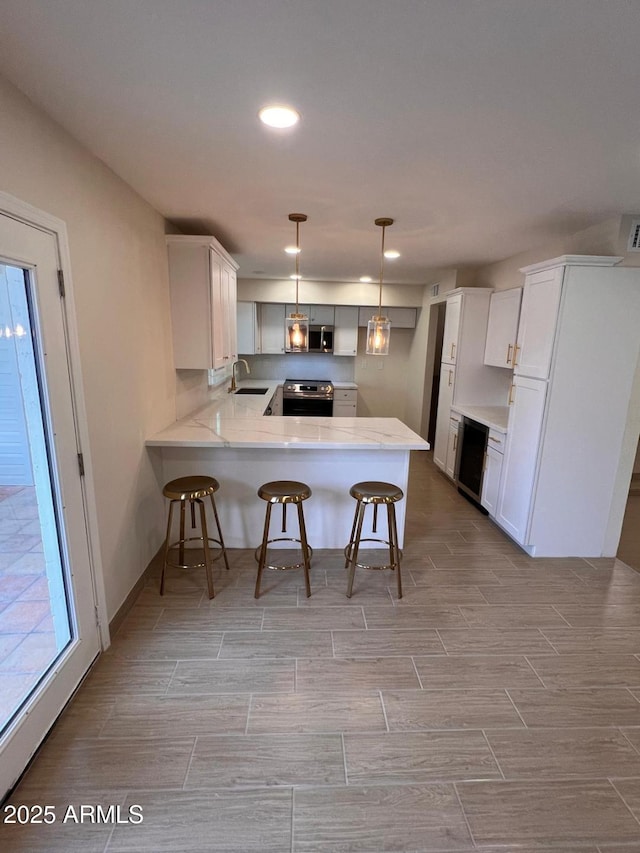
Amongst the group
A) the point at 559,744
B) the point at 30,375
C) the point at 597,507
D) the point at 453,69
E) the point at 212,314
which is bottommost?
the point at 559,744

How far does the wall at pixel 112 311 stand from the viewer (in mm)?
1514

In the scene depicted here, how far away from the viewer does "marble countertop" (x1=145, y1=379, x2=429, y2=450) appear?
2.68 metres

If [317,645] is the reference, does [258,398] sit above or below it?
above

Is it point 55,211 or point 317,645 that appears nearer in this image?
point 55,211

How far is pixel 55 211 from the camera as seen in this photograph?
1630 mm

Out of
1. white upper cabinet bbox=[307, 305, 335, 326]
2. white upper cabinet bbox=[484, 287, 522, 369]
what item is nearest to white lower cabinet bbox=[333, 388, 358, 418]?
white upper cabinet bbox=[307, 305, 335, 326]

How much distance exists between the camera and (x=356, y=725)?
169cm

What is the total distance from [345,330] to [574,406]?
3858mm

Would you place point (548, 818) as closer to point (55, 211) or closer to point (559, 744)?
Result: point (559, 744)

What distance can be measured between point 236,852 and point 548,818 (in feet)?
3.45

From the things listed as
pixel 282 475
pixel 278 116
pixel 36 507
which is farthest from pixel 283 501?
pixel 278 116

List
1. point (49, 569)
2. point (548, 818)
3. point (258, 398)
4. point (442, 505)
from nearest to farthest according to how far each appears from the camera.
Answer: point (548, 818) → point (49, 569) → point (442, 505) → point (258, 398)

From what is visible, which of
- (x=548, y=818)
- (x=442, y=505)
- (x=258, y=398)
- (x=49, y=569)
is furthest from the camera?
(x=258, y=398)

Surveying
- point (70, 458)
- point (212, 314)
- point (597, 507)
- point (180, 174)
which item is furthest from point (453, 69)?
point (597, 507)
